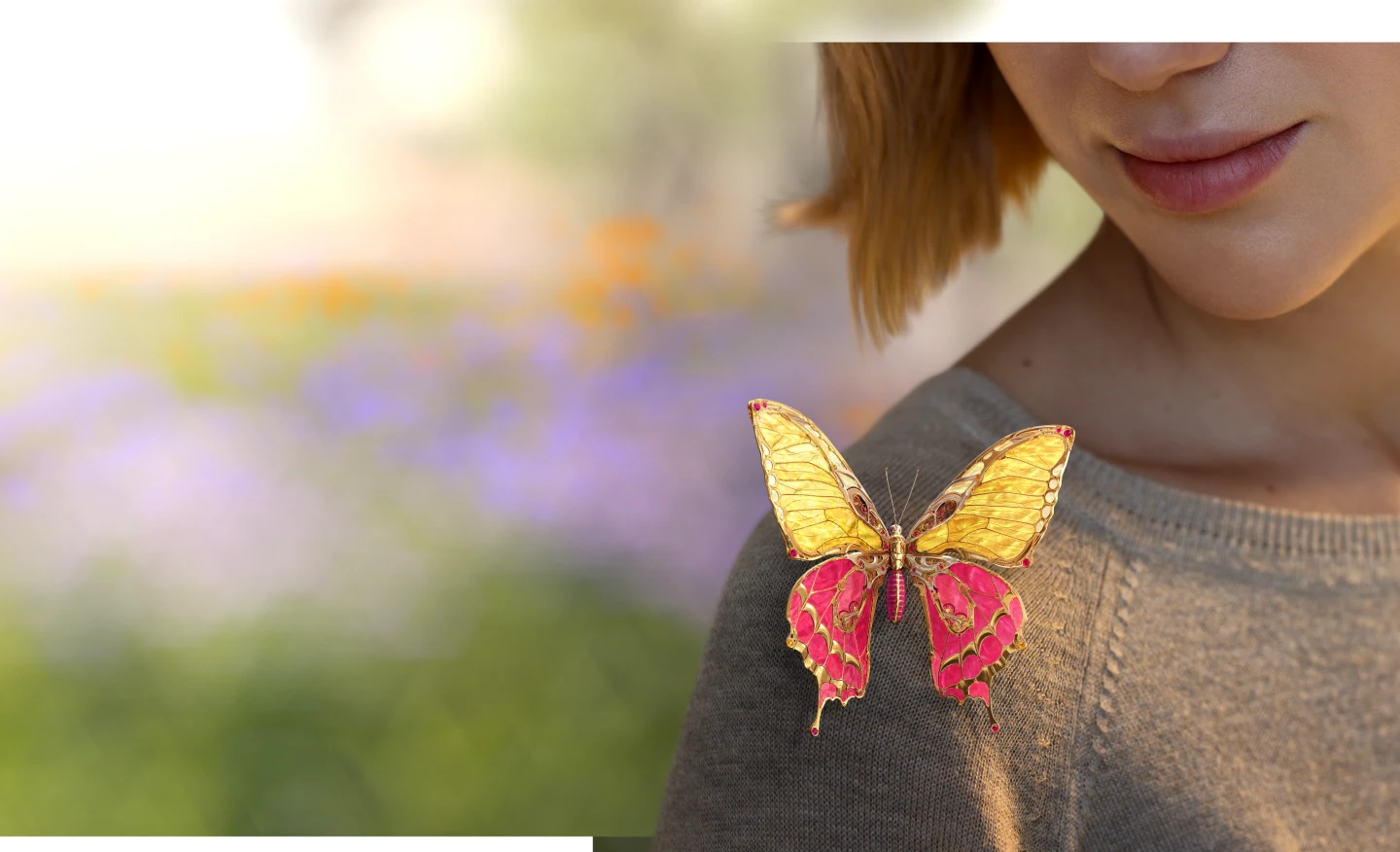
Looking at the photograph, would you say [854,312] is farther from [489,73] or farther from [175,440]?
[175,440]

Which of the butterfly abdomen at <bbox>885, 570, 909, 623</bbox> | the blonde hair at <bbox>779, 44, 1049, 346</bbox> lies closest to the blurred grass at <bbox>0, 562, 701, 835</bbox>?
the blonde hair at <bbox>779, 44, 1049, 346</bbox>

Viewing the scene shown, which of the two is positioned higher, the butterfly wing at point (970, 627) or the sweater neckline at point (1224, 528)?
the sweater neckline at point (1224, 528)

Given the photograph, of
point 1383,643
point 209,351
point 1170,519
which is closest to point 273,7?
point 209,351

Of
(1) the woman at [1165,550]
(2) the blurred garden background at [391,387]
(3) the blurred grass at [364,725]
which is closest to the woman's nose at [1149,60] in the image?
(1) the woman at [1165,550]

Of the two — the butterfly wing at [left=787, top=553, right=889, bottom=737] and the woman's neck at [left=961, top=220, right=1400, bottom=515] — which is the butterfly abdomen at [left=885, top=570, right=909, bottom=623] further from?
the woman's neck at [left=961, top=220, right=1400, bottom=515]

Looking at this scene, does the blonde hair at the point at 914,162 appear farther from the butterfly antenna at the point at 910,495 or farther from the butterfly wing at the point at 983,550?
the butterfly wing at the point at 983,550

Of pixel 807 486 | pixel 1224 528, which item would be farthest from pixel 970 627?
pixel 1224 528
